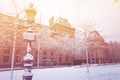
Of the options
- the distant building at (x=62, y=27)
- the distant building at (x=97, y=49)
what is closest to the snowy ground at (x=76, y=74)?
the distant building at (x=97, y=49)

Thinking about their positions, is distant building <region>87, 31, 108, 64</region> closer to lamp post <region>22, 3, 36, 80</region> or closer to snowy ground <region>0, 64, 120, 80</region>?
snowy ground <region>0, 64, 120, 80</region>

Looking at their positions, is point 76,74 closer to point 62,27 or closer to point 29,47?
point 62,27

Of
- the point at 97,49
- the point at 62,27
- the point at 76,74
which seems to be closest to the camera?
the point at 97,49

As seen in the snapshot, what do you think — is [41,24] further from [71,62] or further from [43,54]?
[71,62]

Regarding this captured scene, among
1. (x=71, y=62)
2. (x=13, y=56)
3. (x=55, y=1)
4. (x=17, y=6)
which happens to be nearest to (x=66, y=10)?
(x=55, y=1)

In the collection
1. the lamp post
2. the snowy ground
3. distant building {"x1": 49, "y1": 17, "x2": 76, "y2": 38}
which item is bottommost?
the snowy ground

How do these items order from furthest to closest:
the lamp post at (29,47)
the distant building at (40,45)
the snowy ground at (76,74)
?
the distant building at (40,45), the snowy ground at (76,74), the lamp post at (29,47)

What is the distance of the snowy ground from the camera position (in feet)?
12.0

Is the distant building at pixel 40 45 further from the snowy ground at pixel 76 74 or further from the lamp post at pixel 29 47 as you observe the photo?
the lamp post at pixel 29 47

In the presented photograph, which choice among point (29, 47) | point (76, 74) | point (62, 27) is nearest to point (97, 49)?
point (76, 74)

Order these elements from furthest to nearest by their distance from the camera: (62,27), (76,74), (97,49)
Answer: (62,27) < (76,74) < (97,49)

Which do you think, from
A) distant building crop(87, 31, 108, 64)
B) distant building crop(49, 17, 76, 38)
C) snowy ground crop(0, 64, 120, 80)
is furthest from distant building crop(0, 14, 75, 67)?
distant building crop(87, 31, 108, 64)

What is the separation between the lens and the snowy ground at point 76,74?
144 inches

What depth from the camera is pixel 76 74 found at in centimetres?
419
